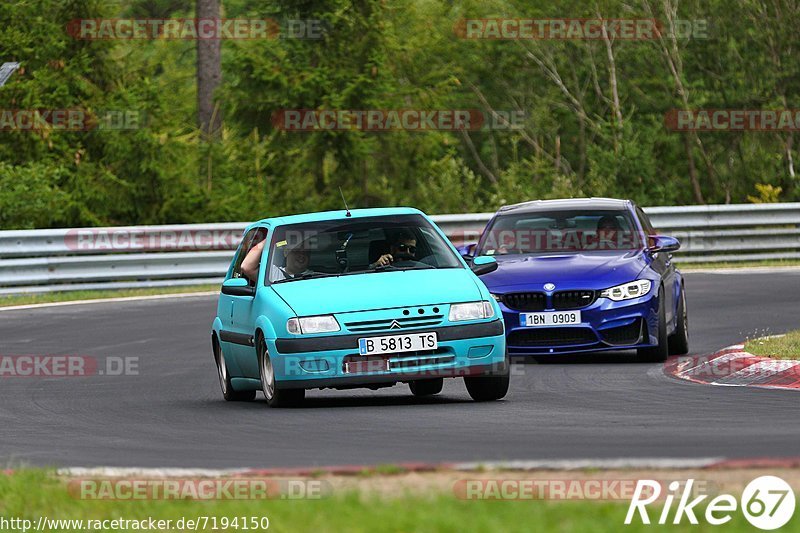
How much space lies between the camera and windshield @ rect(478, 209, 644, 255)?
16.7 metres

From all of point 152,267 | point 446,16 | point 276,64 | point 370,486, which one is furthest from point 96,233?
point 446,16

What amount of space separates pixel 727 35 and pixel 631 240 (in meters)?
27.9

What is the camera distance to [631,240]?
16.8m

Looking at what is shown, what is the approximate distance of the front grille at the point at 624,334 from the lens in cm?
1545

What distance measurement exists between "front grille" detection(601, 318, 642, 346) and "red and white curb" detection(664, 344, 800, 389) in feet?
1.33

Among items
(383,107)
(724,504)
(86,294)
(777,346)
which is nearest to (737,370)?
(777,346)

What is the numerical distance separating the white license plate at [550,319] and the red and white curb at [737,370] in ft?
3.21

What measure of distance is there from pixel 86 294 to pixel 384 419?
1645cm

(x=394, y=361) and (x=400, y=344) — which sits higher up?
(x=400, y=344)

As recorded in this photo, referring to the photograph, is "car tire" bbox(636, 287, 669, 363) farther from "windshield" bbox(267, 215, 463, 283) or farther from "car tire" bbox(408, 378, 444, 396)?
"windshield" bbox(267, 215, 463, 283)

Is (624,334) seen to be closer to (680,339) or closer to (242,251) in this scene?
(680,339)

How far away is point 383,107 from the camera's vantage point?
1460 inches

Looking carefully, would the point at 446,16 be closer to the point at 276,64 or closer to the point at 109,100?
the point at 276,64

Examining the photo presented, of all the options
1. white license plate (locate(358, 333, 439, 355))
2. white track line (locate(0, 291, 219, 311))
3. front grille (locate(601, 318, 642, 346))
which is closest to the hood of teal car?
white license plate (locate(358, 333, 439, 355))
